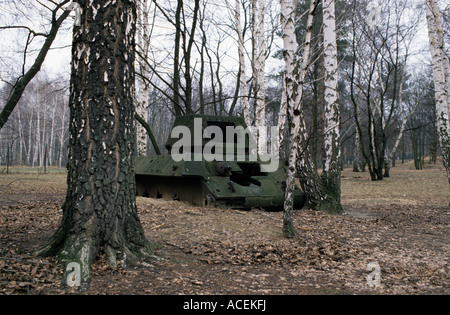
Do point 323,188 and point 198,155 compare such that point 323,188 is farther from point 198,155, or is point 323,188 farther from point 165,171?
point 165,171

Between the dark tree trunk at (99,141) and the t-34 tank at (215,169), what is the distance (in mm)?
3924

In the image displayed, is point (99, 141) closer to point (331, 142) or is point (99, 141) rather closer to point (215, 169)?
point (215, 169)

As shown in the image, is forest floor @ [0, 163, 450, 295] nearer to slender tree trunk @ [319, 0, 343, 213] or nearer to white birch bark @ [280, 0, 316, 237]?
white birch bark @ [280, 0, 316, 237]

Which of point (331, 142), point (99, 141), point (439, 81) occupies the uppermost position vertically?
point (439, 81)

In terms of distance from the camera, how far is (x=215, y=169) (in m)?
8.73

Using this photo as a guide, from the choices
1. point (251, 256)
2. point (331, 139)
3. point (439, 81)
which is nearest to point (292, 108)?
point (251, 256)

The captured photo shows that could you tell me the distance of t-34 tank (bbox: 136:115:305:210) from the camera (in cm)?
841

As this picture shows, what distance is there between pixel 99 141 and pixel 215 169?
4.72 metres

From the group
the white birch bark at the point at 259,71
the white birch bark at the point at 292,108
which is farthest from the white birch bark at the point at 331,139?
the white birch bark at the point at 259,71

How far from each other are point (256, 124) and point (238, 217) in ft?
26.6

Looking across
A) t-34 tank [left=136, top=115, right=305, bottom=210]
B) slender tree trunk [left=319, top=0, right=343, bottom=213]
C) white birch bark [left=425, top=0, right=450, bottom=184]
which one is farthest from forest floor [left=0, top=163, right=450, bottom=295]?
white birch bark [left=425, top=0, right=450, bottom=184]

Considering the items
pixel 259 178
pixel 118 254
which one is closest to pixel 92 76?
pixel 118 254

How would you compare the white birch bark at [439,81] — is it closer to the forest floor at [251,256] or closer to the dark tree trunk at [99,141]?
the forest floor at [251,256]

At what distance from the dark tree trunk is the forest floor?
0.89 ft
